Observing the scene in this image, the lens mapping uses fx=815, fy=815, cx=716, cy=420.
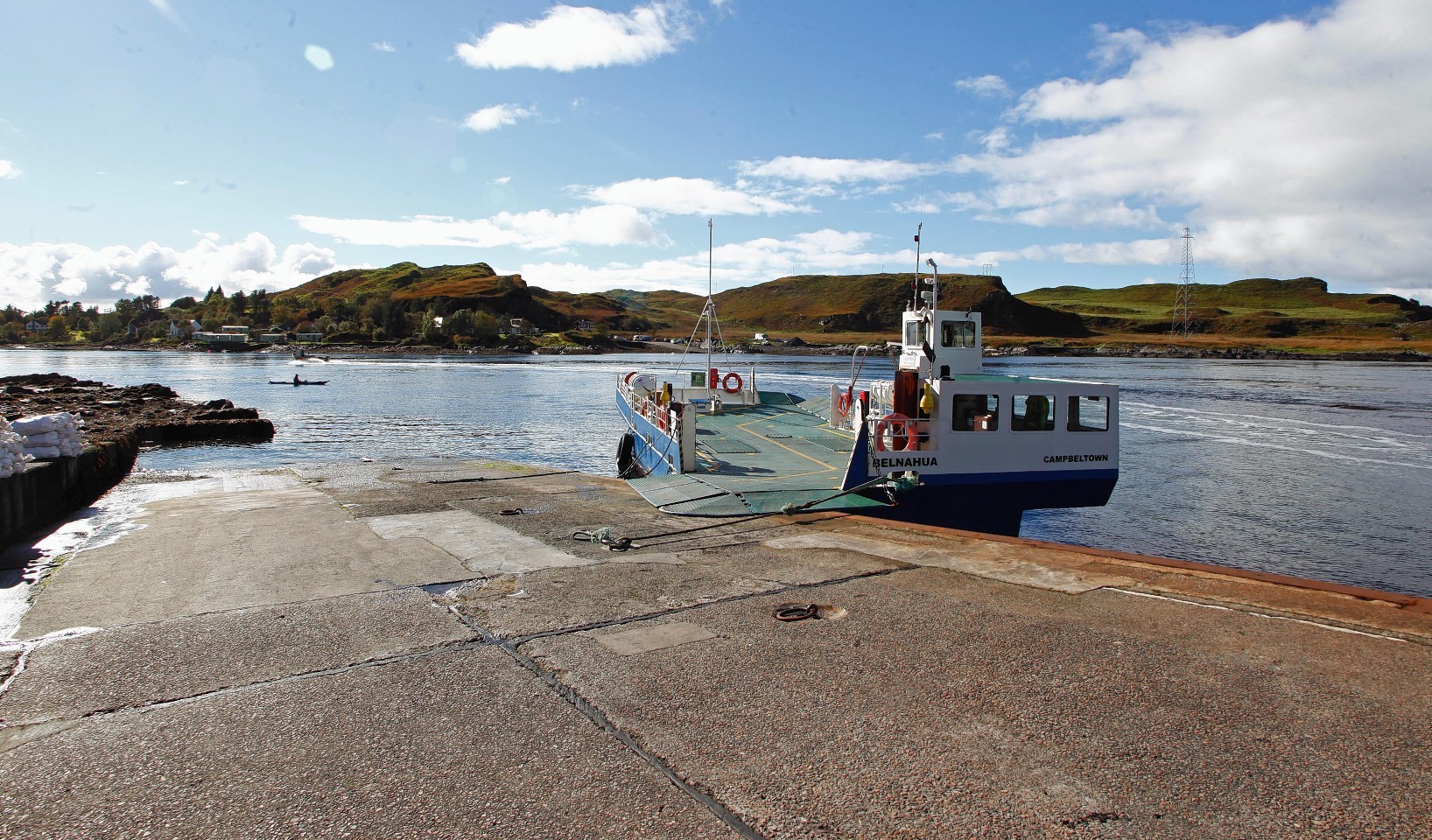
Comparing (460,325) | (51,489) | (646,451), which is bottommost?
(646,451)

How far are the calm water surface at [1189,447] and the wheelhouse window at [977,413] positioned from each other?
6468 millimetres

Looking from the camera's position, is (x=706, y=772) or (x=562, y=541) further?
(x=562, y=541)

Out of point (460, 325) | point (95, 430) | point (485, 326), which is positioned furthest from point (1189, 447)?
point (460, 325)

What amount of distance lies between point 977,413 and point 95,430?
2443 cm

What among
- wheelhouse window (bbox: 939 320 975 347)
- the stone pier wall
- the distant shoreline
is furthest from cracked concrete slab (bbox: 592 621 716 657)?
the distant shoreline

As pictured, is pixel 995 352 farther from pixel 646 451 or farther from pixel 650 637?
pixel 650 637

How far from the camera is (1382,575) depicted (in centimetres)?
1600

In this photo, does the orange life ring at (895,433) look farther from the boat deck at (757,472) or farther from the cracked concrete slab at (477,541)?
the cracked concrete slab at (477,541)

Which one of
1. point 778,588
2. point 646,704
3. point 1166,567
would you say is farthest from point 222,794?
point 1166,567

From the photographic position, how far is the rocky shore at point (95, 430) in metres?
11.6

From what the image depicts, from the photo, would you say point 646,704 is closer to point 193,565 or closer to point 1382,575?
point 193,565

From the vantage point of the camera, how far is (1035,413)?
14.6 meters

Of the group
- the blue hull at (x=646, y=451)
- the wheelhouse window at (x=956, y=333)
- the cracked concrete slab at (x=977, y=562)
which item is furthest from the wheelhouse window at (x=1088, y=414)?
the blue hull at (x=646, y=451)

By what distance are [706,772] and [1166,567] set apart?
6014mm
